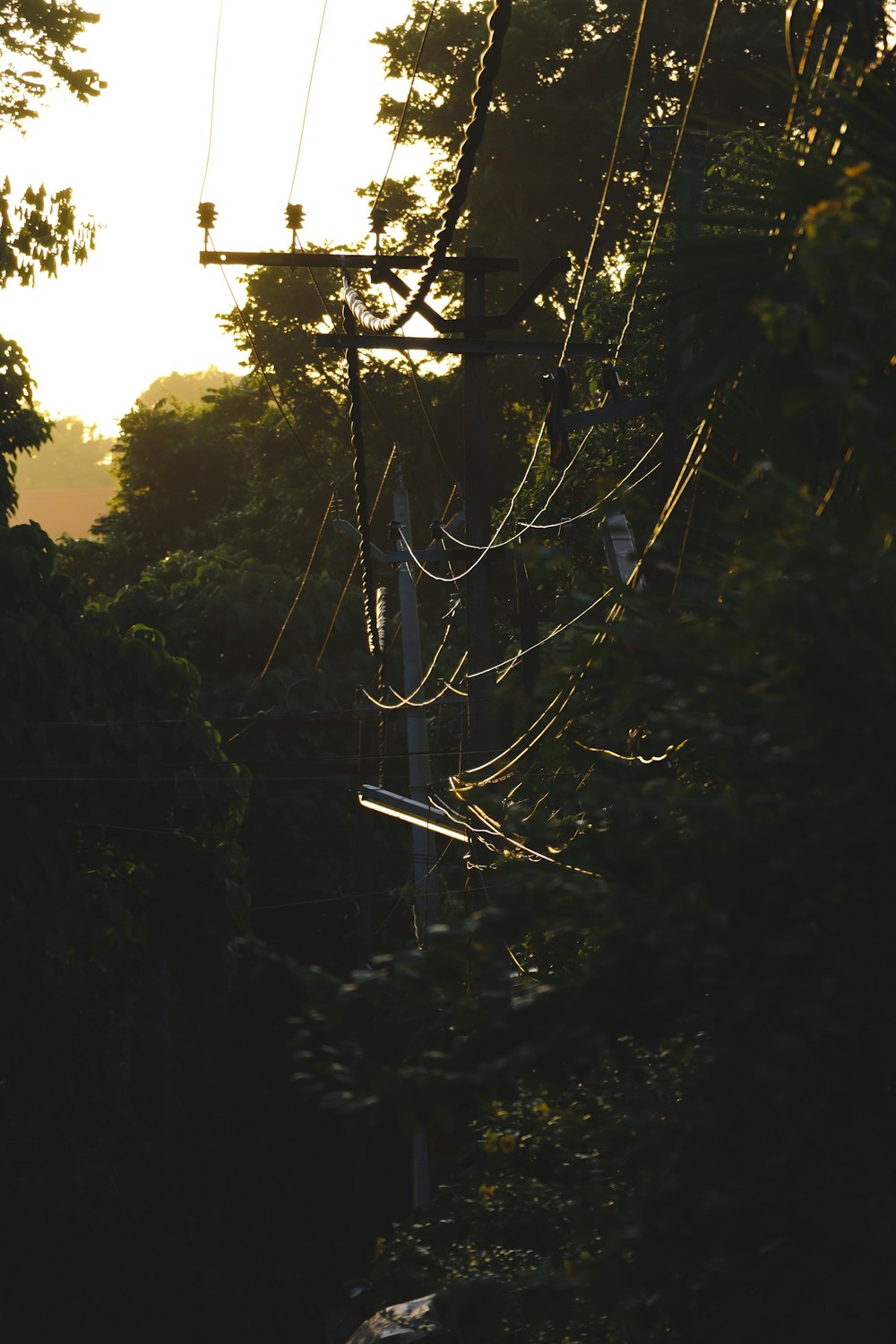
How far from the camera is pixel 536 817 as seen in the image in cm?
398

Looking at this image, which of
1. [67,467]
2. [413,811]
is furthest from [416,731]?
[67,467]

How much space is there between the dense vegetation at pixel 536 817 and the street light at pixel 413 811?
38 cm

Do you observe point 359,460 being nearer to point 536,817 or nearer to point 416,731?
point 416,731

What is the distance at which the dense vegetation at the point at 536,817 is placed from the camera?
266 centimetres

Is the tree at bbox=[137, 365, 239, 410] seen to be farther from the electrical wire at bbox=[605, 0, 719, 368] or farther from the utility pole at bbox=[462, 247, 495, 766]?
the electrical wire at bbox=[605, 0, 719, 368]

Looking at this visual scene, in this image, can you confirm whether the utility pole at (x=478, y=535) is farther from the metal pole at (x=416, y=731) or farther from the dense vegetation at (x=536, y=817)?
the metal pole at (x=416, y=731)

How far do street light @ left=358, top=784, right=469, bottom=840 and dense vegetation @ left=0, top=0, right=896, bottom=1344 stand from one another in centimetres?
38

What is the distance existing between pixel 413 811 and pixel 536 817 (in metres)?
9.95

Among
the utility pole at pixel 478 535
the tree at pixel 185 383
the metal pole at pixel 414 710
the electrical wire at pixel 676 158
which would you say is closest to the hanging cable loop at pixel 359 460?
the utility pole at pixel 478 535

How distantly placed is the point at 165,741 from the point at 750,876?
34.7 feet

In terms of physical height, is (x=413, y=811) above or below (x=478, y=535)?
below

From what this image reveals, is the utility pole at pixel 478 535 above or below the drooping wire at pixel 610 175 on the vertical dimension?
below

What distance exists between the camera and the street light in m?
12.5

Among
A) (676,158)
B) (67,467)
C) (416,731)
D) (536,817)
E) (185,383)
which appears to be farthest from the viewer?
(185,383)
